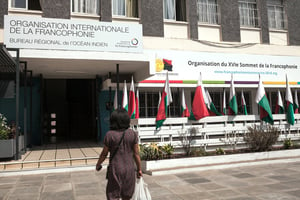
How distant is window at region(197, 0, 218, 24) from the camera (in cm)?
1456

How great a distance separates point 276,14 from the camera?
1611 cm

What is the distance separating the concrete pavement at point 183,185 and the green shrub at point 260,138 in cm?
113

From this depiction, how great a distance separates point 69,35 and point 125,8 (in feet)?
17.4

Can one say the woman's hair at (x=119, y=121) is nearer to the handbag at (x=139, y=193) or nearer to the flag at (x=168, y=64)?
the handbag at (x=139, y=193)

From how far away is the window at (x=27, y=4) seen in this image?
1195 centimetres

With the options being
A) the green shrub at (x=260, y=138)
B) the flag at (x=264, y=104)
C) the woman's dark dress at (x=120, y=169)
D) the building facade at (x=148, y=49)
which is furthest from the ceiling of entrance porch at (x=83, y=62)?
the woman's dark dress at (x=120, y=169)

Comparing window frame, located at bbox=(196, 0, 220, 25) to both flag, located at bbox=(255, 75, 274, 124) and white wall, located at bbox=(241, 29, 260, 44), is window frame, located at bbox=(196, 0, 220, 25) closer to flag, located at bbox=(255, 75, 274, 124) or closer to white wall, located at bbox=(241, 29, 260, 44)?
white wall, located at bbox=(241, 29, 260, 44)

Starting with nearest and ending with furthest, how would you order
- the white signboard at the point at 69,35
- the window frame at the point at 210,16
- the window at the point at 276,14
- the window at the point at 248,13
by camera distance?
1. the white signboard at the point at 69,35
2. the window frame at the point at 210,16
3. the window at the point at 248,13
4. the window at the point at 276,14

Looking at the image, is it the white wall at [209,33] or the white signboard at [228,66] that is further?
the white wall at [209,33]

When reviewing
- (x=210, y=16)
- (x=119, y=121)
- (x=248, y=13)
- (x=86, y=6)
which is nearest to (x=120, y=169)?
(x=119, y=121)

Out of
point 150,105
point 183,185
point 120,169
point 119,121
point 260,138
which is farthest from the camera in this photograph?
point 150,105

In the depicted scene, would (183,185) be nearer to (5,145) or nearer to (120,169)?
(120,169)

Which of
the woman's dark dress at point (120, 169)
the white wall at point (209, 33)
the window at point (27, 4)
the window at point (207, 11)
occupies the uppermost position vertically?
the window at point (207, 11)

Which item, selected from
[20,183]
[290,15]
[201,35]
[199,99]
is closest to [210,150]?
[199,99]
